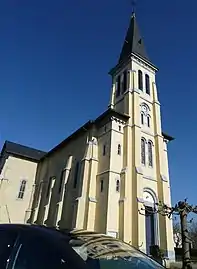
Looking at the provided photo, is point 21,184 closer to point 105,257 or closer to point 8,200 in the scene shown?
point 8,200

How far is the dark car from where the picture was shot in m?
2.02

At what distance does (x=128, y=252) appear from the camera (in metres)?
2.50

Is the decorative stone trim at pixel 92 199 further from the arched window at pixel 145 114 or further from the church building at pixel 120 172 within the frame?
the arched window at pixel 145 114

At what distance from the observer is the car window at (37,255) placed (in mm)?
1988

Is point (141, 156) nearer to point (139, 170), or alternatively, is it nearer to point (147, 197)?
point (139, 170)

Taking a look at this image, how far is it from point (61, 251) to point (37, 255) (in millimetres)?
231

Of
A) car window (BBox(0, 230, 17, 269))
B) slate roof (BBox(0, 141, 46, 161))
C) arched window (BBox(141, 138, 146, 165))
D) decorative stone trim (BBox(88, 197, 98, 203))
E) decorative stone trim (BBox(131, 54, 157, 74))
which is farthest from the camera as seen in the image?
slate roof (BBox(0, 141, 46, 161))

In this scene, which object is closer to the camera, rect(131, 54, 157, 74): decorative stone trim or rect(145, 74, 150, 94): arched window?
rect(145, 74, 150, 94): arched window

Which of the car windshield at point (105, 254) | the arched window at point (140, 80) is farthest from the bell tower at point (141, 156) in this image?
the car windshield at point (105, 254)

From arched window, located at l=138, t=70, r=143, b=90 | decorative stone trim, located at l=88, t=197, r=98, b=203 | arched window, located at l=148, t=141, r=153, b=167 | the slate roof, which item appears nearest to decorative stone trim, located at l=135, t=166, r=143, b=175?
arched window, located at l=148, t=141, r=153, b=167

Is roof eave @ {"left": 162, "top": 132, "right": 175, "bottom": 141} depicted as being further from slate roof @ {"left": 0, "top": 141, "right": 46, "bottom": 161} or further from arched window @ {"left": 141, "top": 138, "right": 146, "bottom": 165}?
slate roof @ {"left": 0, "top": 141, "right": 46, "bottom": 161}

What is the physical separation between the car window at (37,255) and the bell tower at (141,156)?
53.5 feet

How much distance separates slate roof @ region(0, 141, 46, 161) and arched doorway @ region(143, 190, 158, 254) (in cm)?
1889

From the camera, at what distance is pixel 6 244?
96.0 inches
